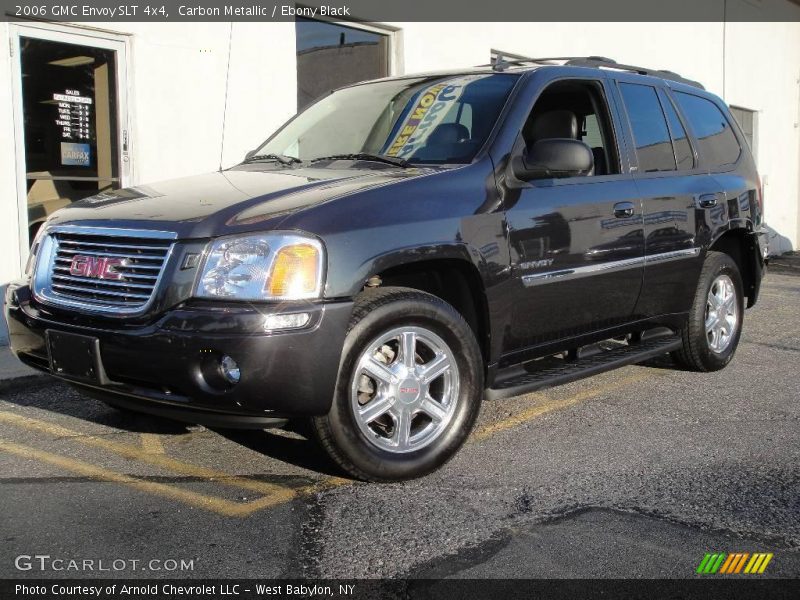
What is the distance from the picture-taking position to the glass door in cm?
734

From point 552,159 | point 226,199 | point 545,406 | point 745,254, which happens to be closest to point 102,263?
point 226,199

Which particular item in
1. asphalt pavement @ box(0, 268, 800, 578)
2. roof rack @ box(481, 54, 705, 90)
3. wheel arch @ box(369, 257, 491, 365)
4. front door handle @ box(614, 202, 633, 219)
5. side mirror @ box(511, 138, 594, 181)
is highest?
roof rack @ box(481, 54, 705, 90)

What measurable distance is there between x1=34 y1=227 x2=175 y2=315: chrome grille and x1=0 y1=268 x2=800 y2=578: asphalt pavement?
798 millimetres

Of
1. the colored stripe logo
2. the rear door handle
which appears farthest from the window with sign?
the colored stripe logo

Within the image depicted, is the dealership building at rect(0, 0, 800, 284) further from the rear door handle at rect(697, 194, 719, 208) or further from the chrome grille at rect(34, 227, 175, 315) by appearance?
the rear door handle at rect(697, 194, 719, 208)

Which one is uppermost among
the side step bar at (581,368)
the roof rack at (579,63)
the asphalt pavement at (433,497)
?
the roof rack at (579,63)

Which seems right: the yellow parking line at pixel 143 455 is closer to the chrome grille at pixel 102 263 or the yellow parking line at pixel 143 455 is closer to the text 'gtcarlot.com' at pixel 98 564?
the text 'gtcarlot.com' at pixel 98 564

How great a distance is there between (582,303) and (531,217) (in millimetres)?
626

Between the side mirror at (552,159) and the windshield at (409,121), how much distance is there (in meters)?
0.23

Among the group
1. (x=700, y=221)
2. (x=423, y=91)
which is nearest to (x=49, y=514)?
(x=423, y=91)

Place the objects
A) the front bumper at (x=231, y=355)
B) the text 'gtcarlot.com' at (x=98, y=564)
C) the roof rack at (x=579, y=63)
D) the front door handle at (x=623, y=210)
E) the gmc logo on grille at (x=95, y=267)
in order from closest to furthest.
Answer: the text 'gtcarlot.com' at (x=98, y=564) < the front bumper at (x=231, y=355) < the gmc logo on grille at (x=95, y=267) < the front door handle at (x=623, y=210) < the roof rack at (x=579, y=63)

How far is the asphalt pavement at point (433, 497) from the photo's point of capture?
306 cm

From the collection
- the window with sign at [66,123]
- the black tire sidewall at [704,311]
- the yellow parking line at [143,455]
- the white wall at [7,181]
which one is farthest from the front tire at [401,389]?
the window with sign at [66,123]

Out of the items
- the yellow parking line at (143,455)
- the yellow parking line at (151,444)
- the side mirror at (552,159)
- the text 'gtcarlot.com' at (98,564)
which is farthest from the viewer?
the yellow parking line at (151,444)
